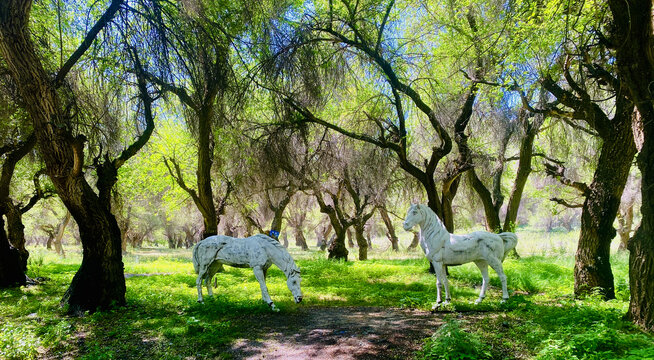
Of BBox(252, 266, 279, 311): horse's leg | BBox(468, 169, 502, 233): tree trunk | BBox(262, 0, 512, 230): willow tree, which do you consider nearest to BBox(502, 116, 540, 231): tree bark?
BBox(468, 169, 502, 233): tree trunk

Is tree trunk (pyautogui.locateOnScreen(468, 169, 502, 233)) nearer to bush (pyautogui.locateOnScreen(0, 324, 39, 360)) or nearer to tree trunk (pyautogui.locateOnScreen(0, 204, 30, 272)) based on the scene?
bush (pyautogui.locateOnScreen(0, 324, 39, 360))

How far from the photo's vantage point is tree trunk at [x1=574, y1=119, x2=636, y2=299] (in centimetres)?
684

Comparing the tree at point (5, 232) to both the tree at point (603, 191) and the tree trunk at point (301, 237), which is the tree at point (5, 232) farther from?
the tree trunk at point (301, 237)

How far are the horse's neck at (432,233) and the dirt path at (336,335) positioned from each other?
118 cm

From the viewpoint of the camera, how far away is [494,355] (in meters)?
4.31

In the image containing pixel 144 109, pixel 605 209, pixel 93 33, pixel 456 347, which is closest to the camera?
pixel 456 347

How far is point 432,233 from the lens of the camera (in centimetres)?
718

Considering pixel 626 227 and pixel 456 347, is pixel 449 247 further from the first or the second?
pixel 626 227

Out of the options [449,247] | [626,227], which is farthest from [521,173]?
[626,227]

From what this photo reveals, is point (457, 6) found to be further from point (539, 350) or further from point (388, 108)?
point (539, 350)

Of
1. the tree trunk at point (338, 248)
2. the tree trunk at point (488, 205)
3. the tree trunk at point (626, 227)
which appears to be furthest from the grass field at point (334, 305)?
the tree trunk at point (626, 227)

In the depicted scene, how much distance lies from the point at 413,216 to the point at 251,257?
2971 millimetres

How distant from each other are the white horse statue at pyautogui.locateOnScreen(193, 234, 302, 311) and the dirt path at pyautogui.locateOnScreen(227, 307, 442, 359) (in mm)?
631

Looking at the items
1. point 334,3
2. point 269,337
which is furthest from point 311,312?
point 334,3
